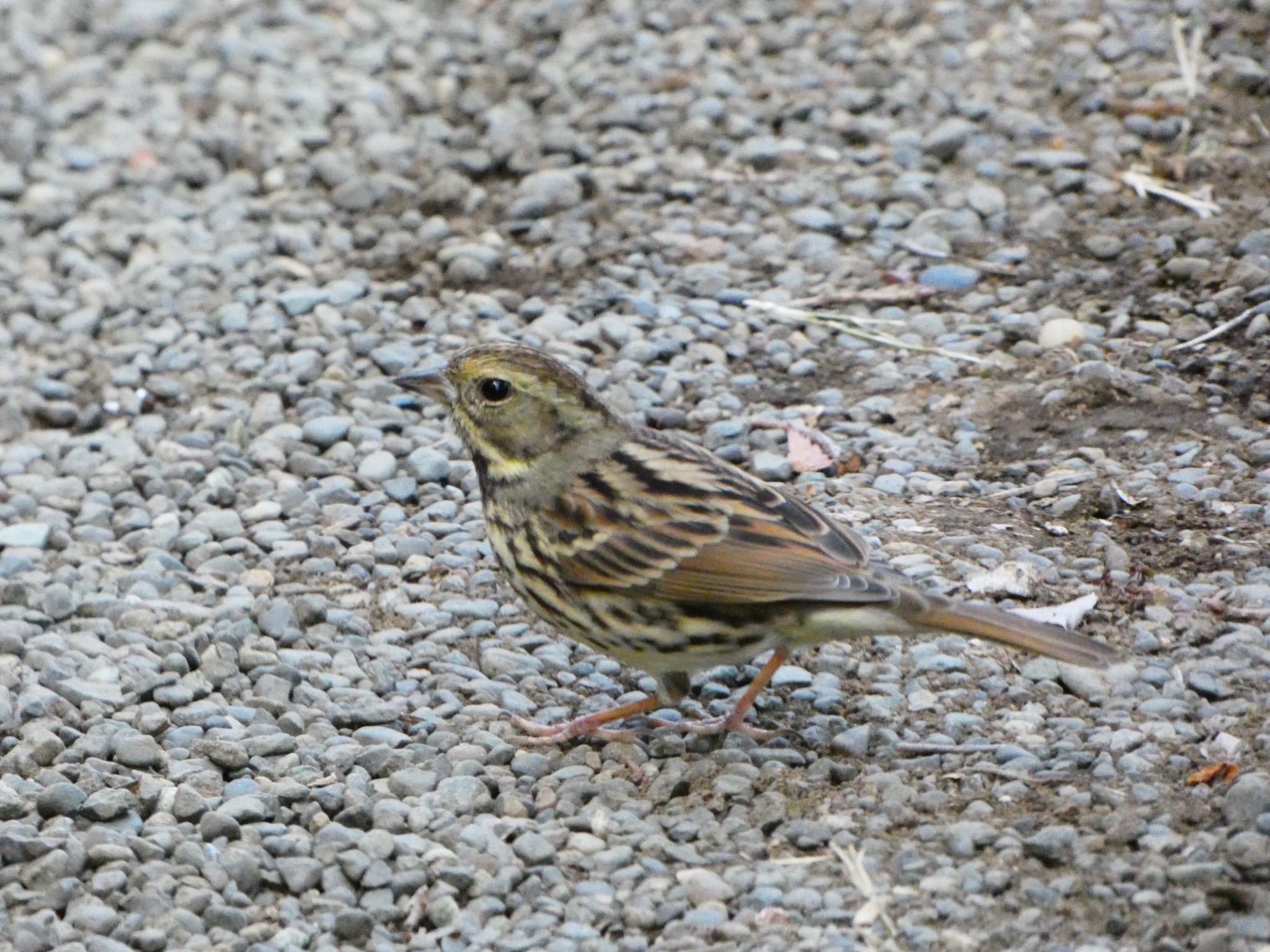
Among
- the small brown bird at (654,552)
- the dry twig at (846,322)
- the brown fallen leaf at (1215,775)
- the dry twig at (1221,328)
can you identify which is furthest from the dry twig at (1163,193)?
the brown fallen leaf at (1215,775)

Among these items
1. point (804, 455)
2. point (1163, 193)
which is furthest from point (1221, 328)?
point (804, 455)

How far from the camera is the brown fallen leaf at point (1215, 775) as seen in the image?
5.27m

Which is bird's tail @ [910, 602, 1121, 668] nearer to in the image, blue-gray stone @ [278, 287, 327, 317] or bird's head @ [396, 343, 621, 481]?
bird's head @ [396, 343, 621, 481]

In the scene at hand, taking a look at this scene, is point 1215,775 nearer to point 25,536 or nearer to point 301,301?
point 25,536

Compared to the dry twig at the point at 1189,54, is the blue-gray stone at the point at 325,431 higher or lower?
lower

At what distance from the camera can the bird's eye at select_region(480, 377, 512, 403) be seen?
628 centimetres

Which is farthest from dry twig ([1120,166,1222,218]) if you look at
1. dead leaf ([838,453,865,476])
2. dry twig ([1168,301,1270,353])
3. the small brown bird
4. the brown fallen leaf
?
the brown fallen leaf

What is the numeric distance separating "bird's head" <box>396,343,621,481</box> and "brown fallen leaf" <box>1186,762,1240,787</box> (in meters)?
2.16

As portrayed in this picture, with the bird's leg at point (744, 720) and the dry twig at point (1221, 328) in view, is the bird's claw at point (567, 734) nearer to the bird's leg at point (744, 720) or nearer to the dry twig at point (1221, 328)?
the bird's leg at point (744, 720)

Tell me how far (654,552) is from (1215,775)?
176cm

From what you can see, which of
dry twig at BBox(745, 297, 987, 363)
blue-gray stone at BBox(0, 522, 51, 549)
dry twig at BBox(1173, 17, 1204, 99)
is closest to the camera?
blue-gray stone at BBox(0, 522, 51, 549)

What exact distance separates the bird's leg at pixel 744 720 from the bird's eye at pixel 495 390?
3.98 feet

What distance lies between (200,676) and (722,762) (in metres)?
1.81

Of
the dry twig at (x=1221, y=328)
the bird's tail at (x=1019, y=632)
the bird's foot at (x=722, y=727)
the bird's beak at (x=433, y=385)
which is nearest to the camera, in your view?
the bird's tail at (x=1019, y=632)
